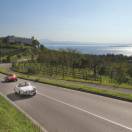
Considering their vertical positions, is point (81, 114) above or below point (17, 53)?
below

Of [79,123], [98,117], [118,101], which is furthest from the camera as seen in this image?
[118,101]

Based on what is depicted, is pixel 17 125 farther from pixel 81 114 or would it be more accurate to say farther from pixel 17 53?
pixel 17 53

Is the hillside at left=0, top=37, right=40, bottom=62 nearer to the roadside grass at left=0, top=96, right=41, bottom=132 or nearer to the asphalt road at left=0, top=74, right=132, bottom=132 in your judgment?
the asphalt road at left=0, top=74, right=132, bottom=132

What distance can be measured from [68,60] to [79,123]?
52491mm

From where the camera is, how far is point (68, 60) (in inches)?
2494

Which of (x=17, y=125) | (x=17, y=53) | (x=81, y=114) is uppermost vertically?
(x=17, y=53)

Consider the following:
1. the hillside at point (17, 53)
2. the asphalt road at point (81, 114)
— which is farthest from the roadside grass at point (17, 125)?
the hillside at point (17, 53)

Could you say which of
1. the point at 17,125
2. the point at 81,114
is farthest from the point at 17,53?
the point at 17,125

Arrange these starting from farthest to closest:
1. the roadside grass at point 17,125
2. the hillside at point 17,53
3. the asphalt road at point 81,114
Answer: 1. the hillside at point 17,53
2. the asphalt road at point 81,114
3. the roadside grass at point 17,125

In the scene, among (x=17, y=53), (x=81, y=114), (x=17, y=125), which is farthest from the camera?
(x=17, y=53)

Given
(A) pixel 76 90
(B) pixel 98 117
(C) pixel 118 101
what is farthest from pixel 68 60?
(B) pixel 98 117

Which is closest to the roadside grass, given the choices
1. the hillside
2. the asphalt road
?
the asphalt road

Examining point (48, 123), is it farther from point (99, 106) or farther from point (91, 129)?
point (99, 106)

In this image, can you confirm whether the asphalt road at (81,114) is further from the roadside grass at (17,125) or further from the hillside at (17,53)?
the hillside at (17,53)
